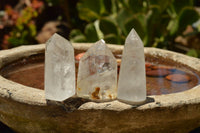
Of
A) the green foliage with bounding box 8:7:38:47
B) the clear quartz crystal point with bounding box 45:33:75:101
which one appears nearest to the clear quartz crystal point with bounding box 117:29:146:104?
the clear quartz crystal point with bounding box 45:33:75:101

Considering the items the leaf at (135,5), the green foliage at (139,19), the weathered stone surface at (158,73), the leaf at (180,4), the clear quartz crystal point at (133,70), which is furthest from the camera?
the leaf at (180,4)

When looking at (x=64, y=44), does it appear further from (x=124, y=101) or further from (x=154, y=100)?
(x=154, y=100)

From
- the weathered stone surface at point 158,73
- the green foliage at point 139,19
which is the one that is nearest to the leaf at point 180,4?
the green foliage at point 139,19

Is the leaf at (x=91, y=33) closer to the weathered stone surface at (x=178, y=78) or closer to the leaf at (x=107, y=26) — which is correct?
the leaf at (x=107, y=26)

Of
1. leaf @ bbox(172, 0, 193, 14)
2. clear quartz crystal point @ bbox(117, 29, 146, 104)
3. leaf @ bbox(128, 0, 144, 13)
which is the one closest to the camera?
clear quartz crystal point @ bbox(117, 29, 146, 104)

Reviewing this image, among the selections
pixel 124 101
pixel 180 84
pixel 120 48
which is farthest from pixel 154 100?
pixel 120 48

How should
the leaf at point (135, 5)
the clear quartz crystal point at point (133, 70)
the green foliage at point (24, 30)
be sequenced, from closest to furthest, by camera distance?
the clear quartz crystal point at point (133, 70) < the leaf at point (135, 5) < the green foliage at point (24, 30)

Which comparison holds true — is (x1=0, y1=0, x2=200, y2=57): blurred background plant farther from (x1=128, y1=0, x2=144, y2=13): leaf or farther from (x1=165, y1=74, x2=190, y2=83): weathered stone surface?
(x1=165, y1=74, x2=190, y2=83): weathered stone surface
